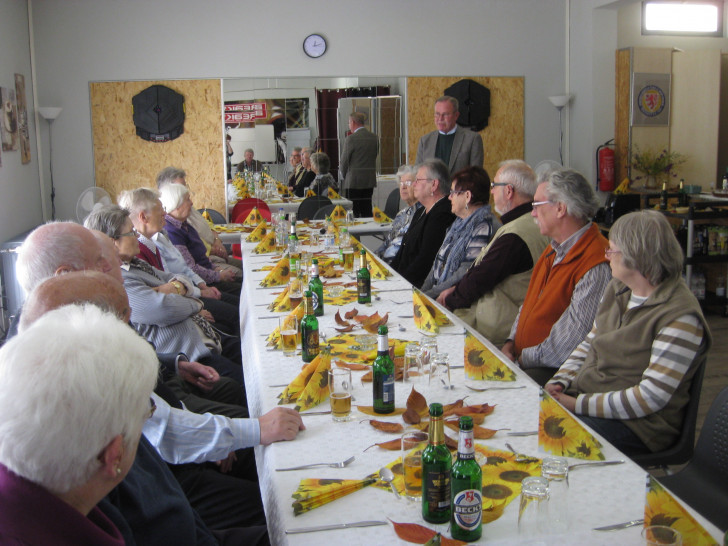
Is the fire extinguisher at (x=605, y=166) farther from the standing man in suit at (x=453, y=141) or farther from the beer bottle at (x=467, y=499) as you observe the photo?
the beer bottle at (x=467, y=499)

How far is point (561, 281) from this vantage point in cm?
291

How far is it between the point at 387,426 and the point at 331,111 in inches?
272

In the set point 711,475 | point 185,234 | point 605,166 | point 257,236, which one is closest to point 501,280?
point 711,475

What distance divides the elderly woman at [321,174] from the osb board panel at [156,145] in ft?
3.53

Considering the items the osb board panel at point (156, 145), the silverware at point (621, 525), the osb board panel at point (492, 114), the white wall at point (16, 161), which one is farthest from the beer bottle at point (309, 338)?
the osb board panel at point (492, 114)

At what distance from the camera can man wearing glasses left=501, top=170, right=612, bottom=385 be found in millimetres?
2791

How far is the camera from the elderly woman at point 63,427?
3.40 ft

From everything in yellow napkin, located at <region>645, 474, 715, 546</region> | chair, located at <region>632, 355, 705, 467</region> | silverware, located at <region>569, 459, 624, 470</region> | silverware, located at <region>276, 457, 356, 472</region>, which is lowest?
chair, located at <region>632, 355, 705, 467</region>

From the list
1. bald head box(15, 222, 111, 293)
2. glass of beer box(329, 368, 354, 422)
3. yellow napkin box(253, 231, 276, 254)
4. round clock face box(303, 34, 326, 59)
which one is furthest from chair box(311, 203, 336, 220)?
glass of beer box(329, 368, 354, 422)

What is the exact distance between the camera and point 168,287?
11.1 feet

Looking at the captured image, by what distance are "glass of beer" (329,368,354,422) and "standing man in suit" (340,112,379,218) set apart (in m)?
6.60

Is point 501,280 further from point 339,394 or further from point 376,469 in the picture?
point 376,469

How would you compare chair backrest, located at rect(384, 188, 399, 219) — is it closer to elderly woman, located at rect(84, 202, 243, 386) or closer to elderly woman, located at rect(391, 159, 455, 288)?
elderly woman, located at rect(391, 159, 455, 288)

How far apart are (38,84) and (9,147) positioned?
58.5 inches
